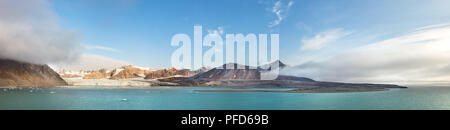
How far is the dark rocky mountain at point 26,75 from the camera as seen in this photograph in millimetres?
82019

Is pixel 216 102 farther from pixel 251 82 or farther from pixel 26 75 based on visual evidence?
pixel 26 75

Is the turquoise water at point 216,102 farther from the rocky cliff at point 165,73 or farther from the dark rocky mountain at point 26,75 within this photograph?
the rocky cliff at point 165,73

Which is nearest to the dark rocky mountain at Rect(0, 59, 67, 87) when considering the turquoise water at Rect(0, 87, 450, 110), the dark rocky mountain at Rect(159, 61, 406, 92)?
the dark rocky mountain at Rect(159, 61, 406, 92)

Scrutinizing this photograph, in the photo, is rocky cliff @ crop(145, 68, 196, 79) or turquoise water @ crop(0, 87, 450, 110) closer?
turquoise water @ crop(0, 87, 450, 110)

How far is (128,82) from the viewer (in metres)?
113

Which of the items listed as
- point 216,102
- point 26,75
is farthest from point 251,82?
point 26,75

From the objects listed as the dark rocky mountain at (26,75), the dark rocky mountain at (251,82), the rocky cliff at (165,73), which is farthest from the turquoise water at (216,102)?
the rocky cliff at (165,73)

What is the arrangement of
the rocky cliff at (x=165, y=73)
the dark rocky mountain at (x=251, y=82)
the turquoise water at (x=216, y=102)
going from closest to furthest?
the turquoise water at (x=216, y=102) → the dark rocky mountain at (x=251, y=82) → the rocky cliff at (x=165, y=73)

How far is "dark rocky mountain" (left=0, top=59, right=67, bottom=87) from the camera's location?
82.0m

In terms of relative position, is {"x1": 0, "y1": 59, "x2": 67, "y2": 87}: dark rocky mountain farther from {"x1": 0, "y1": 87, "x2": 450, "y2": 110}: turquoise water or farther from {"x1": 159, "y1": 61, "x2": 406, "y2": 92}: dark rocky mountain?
{"x1": 0, "y1": 87, "x2": 450, "y2": 110}: turquoise water

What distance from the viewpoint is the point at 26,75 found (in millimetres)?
88312
